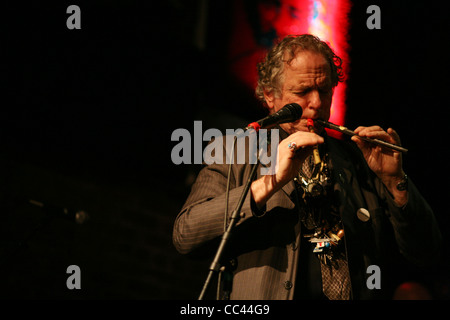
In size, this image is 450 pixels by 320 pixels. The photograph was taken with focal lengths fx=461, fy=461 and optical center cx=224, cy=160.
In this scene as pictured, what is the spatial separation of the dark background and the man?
3.80ft

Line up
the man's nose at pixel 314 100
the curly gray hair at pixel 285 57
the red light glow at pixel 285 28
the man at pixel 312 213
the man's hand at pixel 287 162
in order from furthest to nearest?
the red light glow at pixel 285 28
the curly gray hair at pixel 285 57
the man's nose at pixel 314 100
the man at pixel 312 213
the man's hand at pixel 287 162

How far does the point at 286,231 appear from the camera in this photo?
5.70 ft

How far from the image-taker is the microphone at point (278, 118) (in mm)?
1544

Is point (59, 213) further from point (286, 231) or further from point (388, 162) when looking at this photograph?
point (388, 162)

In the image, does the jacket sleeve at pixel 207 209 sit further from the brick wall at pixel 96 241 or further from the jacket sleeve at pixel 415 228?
the brick wall at pixel 96 241

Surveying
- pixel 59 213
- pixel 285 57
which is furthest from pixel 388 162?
pixel 59 213

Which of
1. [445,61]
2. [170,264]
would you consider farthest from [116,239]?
[445,61]

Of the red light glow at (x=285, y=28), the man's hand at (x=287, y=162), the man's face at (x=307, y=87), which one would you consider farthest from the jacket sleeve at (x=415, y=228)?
the red light glow at (x=285, y=28)

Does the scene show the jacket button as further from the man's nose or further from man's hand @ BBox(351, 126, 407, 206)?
the man's nose

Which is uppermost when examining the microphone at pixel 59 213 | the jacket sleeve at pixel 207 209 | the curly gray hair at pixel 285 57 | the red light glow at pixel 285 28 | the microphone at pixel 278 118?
the red light glow at pixel 285 28

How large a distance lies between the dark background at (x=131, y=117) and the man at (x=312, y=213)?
116cm

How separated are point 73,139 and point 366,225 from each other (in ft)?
7.85

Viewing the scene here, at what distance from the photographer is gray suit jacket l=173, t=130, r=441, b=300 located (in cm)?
166

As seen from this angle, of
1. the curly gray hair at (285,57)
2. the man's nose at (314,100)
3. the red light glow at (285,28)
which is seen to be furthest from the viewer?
the red light glow at (285,28)
